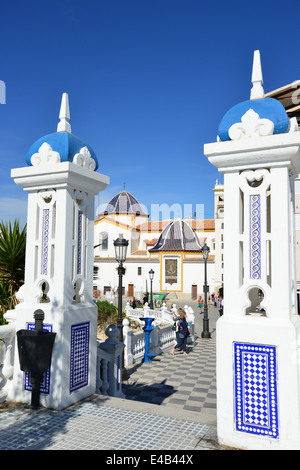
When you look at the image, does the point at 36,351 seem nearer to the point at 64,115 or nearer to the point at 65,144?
the point at 65,144

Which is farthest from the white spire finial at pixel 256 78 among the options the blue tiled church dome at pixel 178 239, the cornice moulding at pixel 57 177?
the blue tiled church dome at pixel 178 239

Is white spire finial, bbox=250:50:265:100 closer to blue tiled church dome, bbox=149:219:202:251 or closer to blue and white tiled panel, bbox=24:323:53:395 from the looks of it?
blue and white tiled panel, bbox=24:323:53:395

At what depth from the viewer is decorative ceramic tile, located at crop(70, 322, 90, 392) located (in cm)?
475

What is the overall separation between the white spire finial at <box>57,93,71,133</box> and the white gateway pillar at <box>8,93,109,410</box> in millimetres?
14

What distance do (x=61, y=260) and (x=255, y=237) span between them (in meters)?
2.42

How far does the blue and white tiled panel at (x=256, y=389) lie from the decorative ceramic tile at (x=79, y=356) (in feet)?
7.13

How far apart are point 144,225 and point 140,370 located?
40838 millimetres

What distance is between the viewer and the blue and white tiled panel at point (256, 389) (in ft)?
11.1

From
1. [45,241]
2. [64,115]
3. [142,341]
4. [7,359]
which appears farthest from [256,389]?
[142,341]

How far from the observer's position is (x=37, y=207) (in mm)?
5020

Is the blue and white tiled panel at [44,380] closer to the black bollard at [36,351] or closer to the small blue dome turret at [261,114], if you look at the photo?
the black bollard at [36,351]

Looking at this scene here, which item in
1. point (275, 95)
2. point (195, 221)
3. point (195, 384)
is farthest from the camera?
point (195, 221)
